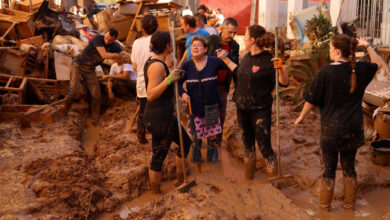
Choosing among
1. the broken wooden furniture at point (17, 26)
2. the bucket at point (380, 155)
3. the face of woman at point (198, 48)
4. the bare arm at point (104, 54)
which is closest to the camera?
the face of woman at point (198, 48)

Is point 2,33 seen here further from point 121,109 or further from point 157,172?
point 157,172

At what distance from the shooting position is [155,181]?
15.3 ft

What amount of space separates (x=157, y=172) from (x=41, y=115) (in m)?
3.86

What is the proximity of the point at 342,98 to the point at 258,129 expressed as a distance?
1.12 meters

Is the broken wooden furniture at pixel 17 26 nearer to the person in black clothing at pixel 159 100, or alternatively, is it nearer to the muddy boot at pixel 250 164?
the person in black clothing at pixel 159 100

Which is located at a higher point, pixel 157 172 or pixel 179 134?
pixel 179 134

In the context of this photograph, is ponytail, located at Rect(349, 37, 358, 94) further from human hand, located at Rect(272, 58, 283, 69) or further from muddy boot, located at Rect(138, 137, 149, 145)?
muddy boot, located at Rect(138, 137, 149, 145)

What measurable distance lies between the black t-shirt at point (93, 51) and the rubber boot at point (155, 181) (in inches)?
141

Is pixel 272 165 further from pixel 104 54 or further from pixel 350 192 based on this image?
pixel 104 54

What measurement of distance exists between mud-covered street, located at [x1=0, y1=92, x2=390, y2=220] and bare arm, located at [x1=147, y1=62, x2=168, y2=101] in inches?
43.1

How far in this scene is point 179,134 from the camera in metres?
4.51

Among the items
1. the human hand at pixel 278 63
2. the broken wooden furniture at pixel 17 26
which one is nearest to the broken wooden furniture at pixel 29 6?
the broken wooden furniture at pixel 17 26

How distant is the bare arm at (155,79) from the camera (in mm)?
4160

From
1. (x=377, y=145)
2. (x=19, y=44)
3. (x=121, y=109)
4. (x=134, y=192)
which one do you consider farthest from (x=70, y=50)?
(x=377, y=145)
